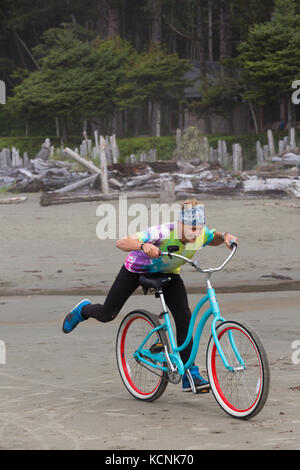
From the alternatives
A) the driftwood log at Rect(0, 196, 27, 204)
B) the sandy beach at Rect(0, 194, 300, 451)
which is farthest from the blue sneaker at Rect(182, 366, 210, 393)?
the driftwood log at Rect(0, 196, 27, 204)

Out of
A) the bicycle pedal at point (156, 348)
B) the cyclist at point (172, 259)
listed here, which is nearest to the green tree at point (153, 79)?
the cyclist at point (172, 259)

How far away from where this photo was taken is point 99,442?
16.7 ft

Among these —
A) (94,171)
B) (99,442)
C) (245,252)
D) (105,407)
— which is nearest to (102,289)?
(245,252)

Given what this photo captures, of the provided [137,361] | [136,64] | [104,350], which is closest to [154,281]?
[137,361]

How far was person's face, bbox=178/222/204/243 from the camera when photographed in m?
5.99

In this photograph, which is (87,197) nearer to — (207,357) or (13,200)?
(13,200)

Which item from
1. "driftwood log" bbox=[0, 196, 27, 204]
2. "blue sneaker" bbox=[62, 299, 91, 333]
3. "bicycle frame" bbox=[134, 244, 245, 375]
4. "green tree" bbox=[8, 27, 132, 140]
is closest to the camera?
"bicycle frame" bbox=[134, 244, 245, 375]

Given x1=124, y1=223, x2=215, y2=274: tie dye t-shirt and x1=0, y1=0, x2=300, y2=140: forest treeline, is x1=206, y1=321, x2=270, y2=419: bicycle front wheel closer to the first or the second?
x1=124, y1=223, x2=215, y2=274: tie dye t-shirt

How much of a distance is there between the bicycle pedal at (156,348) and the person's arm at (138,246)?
2.66 feet

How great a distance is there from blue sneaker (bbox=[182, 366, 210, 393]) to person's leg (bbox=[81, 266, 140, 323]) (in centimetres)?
73

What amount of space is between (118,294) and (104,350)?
1.83m

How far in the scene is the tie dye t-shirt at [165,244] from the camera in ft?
19.9

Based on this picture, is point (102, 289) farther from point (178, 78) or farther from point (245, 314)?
point (178, 78)

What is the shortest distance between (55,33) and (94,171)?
21.3 m
